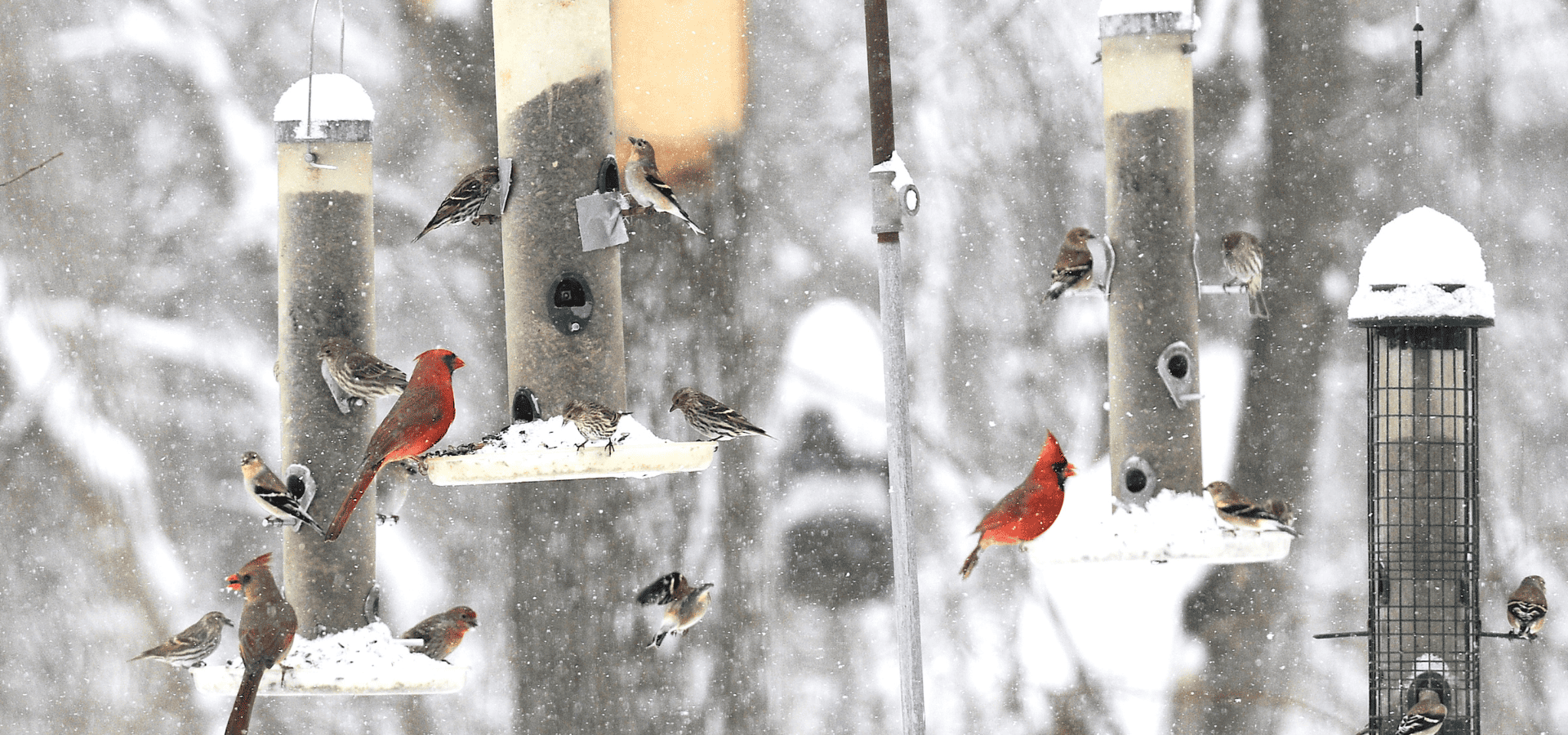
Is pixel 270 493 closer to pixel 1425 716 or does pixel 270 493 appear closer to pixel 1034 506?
pixel 1034 506

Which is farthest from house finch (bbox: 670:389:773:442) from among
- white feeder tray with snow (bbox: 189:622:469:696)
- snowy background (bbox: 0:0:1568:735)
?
snowy background (bbox: 0:0:1568:735)

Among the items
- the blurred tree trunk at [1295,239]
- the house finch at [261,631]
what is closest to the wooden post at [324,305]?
the house finch at [261,631]

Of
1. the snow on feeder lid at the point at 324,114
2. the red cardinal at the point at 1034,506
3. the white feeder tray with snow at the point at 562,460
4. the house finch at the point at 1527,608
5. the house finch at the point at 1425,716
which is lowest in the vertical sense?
the house finch at the point at 1425,716

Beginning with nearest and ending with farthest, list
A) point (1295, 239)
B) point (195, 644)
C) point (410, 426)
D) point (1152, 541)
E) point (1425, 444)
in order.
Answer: point (410, 426) < point (1152, 541) < point (1425, 444) < point (195, 644) < point (1295, 239)

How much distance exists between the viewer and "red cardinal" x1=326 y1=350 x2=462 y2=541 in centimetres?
468

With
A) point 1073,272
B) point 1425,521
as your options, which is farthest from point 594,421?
point 1425,521

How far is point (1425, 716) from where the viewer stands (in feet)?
17.6

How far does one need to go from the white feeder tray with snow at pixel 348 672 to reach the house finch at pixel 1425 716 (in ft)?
10.0

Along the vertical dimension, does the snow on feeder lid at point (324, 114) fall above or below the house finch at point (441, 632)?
above

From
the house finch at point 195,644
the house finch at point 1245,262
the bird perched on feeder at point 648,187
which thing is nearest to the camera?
the bird perched on feeder at point 648,187

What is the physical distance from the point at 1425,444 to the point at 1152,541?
3.65 ft

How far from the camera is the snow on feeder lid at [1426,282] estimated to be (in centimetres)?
539

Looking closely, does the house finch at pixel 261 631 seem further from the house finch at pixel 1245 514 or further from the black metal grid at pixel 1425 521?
the black metal grid at pixel 1425 521

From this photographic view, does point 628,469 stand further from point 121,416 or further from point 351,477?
point 121,416
